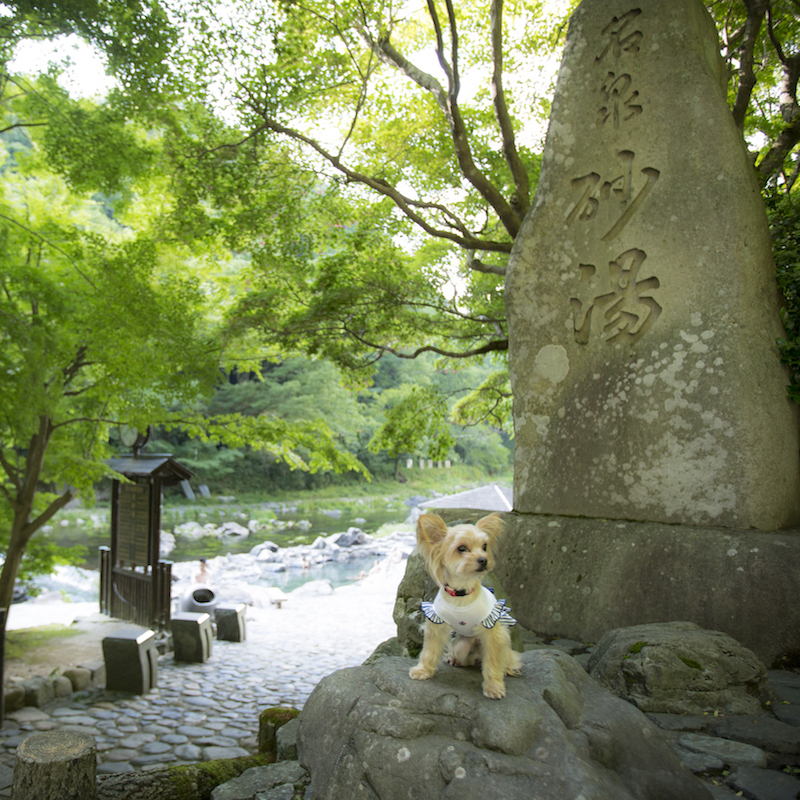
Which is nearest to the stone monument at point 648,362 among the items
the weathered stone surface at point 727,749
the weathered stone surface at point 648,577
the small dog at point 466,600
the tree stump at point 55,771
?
the weathered stone surface at point 648,577

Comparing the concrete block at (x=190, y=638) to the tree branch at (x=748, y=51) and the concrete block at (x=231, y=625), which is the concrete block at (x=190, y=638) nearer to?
the concrete block at (x=231, y=625)

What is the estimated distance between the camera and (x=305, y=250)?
8891 millimetres

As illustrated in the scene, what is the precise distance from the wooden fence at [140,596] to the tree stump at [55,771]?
609cm

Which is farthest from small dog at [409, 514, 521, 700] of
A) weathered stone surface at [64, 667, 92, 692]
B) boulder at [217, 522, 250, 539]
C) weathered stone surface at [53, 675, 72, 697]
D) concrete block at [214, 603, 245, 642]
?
boulder at [217, 522, 250, 539]

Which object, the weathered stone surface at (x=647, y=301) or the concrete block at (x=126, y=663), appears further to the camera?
the concrete block at (x=126, y=663)

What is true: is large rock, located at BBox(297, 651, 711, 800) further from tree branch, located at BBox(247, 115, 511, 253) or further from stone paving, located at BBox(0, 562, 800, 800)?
tree branch, located at BBox(247, 115, 511, 253)

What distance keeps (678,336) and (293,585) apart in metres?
14.0

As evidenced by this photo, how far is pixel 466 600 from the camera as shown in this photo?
2.23 meters

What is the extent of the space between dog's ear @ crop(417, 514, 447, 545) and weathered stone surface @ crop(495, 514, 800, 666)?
2299 millimetres

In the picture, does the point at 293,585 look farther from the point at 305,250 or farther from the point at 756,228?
the point at 756,228

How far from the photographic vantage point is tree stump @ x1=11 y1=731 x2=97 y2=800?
118 inches

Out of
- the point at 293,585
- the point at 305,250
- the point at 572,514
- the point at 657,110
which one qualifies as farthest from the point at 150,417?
the point at 293,585

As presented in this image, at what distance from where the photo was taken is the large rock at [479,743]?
1.91 meters

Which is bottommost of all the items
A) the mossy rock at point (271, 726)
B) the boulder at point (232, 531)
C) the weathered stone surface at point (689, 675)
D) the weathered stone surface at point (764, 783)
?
the boulder at point (232, 531)
